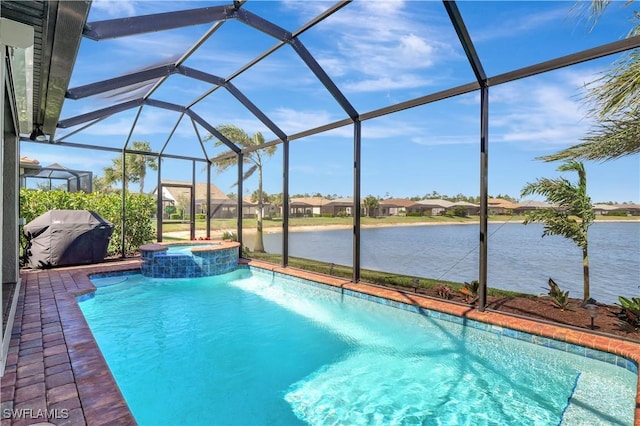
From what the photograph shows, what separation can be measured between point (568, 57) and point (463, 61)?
4.47 ft

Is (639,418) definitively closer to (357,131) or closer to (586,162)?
Result: (586,162)

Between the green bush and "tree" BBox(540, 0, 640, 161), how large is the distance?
37.4 ft

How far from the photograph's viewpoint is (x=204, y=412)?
320 centimetres

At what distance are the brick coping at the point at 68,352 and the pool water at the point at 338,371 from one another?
0.85ft

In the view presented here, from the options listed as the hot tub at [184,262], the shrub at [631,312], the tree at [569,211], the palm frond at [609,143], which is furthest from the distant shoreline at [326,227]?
the hot tub at [184,262]

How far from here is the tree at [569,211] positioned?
533cm

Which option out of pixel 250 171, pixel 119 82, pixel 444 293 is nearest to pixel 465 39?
pixel 444 293

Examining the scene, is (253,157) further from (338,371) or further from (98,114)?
(338,371)

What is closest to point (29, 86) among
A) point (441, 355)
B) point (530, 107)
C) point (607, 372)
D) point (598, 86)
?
point (441, 355)

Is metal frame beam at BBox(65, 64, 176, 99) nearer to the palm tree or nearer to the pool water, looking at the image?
the pool water

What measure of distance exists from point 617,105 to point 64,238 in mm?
11106

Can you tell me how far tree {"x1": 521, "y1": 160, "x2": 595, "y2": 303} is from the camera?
5.33m

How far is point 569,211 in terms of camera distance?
5469 mm

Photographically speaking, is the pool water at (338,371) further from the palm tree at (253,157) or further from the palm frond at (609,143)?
the palm tree at (253,157)
